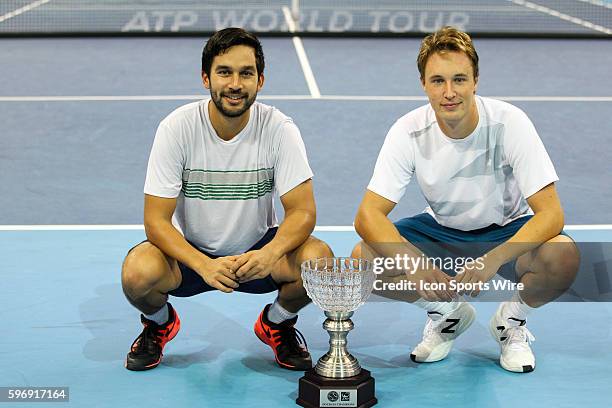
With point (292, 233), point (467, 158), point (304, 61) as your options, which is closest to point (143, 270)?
point (292, 233)

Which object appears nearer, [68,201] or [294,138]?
[294,138]

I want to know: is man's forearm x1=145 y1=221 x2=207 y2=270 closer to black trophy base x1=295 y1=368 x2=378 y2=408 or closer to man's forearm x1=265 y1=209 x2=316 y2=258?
man's forearm x1=265 y1=209 x2=316 y2=258

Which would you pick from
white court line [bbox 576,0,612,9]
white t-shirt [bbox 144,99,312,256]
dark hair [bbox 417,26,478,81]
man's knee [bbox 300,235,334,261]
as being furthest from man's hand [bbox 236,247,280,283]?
white court line [bbox 576,0,612,9]

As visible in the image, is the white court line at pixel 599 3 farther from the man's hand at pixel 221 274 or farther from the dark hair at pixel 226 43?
the man's hand at pixel 221 274

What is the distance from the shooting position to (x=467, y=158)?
4.61 meters

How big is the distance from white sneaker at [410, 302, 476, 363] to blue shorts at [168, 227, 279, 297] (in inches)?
24.1

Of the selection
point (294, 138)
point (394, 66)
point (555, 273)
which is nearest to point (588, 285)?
point (555, 273)

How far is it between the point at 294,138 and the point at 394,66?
20.7 ft

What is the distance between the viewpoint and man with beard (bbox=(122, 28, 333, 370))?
14.7ft

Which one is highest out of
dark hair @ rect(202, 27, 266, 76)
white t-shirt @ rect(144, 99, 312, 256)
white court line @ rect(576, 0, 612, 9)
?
dark hair @ rect(202, 27, 266, 76)

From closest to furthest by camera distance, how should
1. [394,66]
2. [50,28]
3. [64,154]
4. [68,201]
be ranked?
[68,201] < [64,154] < [394,66] < [50,28]

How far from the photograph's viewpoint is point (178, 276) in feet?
15.1

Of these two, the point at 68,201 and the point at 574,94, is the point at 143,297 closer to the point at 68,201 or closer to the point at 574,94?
the point at 68,201

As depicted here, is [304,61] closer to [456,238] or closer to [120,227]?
[120,227]
